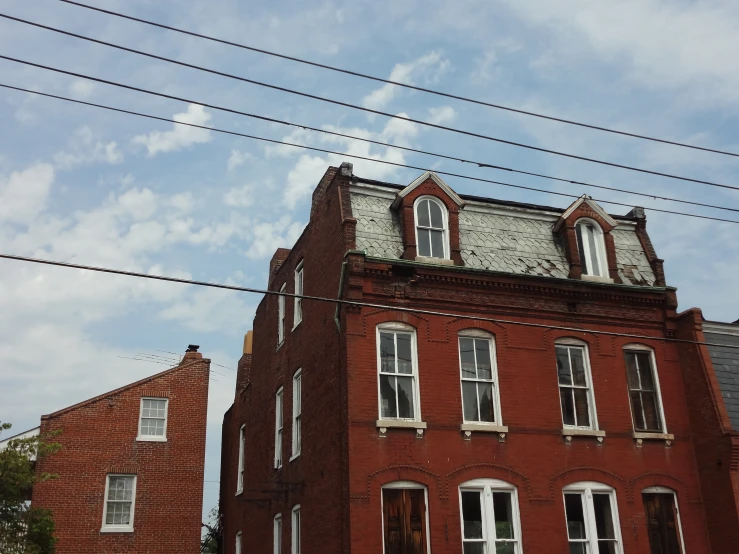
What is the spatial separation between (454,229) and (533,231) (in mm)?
2972

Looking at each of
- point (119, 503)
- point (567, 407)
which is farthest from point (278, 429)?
point (567, 407)

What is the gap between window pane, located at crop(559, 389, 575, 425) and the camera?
19156mm

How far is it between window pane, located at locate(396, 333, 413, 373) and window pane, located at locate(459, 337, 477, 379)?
139 centimetres

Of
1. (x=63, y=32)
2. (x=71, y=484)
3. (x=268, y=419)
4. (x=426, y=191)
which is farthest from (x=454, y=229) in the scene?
(x=71, y=484)

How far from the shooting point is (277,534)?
2203cm

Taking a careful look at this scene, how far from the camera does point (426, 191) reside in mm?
20000

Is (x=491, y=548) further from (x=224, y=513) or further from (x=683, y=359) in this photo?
(x=224, y=513)

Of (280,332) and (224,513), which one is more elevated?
(280,332)

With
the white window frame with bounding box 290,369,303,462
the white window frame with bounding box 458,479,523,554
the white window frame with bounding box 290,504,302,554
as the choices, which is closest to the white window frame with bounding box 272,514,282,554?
the white window frame with bounding box 290,504,302,554

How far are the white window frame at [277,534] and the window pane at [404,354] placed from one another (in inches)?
277

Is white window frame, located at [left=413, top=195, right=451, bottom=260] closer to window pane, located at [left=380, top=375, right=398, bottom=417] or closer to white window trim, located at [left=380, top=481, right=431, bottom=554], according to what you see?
window pane, located at [left=380, top=375, right=398, bottom=417]

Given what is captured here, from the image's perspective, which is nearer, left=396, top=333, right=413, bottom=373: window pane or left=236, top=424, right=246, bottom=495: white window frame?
left=396, top=333, right=413, bottom=373: window pane

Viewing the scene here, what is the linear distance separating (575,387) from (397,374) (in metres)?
5.03

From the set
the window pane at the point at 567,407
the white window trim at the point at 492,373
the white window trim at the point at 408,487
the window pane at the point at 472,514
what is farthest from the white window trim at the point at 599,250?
the white window trim at the point at 408,487
